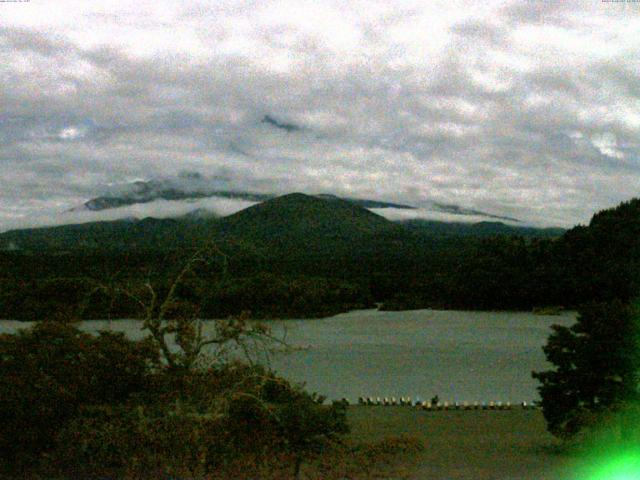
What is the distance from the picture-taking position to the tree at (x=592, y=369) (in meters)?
9.14

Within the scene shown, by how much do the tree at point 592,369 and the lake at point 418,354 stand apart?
13.2 feet

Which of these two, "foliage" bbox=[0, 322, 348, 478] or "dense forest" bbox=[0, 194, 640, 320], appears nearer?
"foliage" bbox=[0, 322, 348, 478]

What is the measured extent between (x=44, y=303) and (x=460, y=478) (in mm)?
20268

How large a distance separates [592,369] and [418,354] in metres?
15.4

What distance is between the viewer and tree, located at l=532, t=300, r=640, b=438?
30.0 feet

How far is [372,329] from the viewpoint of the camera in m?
31.5

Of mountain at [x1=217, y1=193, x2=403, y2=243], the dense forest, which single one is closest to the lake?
the dense forest

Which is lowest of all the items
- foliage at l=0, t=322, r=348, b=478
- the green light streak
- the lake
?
the lake

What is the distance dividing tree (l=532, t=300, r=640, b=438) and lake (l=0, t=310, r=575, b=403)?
4020 millimetres

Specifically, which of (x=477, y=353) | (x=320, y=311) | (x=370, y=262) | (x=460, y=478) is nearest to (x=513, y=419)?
(x=460, y=478)

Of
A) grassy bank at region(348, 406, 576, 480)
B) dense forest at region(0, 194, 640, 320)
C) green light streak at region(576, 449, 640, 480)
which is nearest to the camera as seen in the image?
green light streak at region(576, 449, 640, 480)

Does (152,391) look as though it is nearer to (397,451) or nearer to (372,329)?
(397,451)

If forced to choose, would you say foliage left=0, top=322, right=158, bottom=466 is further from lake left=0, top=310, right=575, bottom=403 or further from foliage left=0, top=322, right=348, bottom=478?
lake left=0, top=310, right=575, bottom=403

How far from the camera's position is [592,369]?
30.9ft
